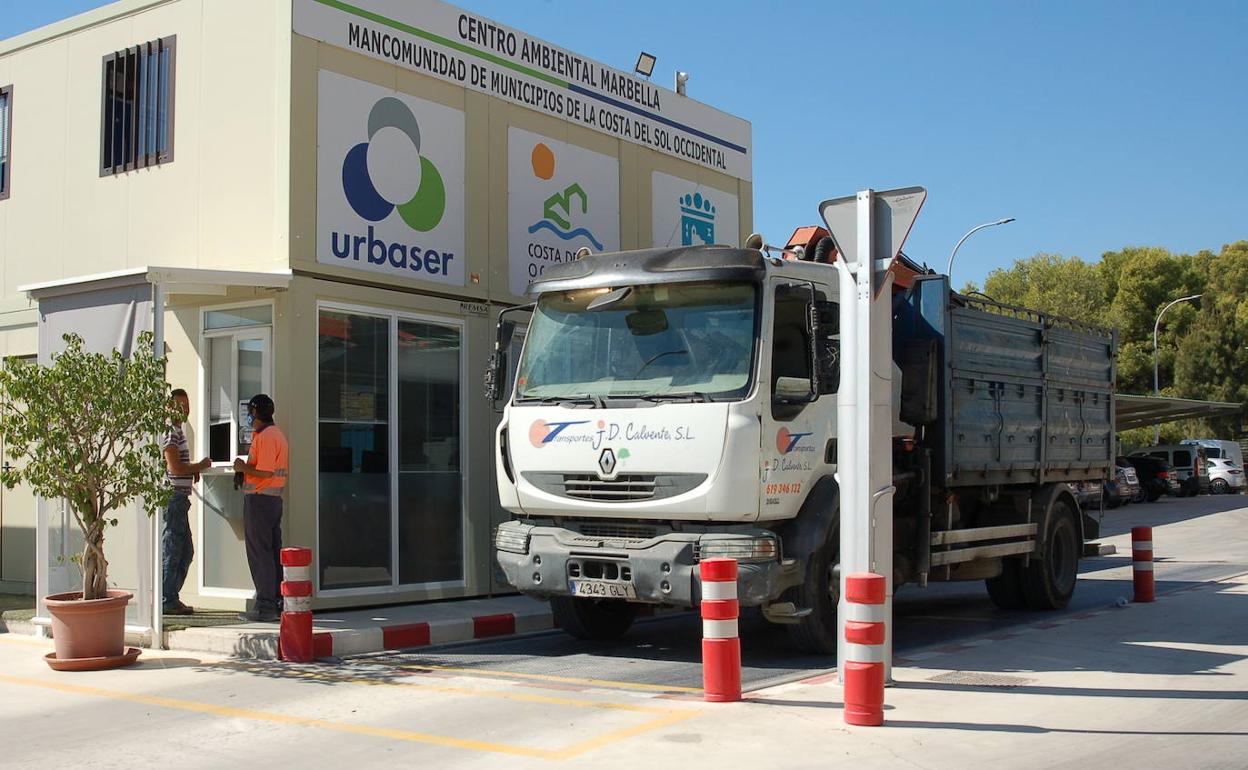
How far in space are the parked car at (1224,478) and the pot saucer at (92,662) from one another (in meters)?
43.5

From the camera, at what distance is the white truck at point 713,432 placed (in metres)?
8.45

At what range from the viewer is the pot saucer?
8.98 meters

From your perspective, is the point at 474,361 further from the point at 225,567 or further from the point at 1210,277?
the point at 1210,277

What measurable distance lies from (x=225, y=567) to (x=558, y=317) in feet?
14.1

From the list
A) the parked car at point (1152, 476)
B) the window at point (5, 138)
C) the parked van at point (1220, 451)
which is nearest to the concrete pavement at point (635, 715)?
the window at point (5, 138)

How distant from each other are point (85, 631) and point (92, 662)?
0.79 feet

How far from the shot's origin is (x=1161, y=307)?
6162 centimetres

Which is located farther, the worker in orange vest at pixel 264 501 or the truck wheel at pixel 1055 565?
the truck wheel at pixel 1055 565

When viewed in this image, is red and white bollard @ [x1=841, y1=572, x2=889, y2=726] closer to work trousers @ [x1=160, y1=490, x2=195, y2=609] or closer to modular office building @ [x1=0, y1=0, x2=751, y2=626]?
modular office building @ [x1=0, y1=0, x2=751, y2=626]

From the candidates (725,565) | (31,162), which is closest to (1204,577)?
Result: (725,565)

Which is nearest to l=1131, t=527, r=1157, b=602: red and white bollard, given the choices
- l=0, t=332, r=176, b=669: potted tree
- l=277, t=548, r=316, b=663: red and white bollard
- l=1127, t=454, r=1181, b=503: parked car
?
l=277, t=548, r=316, b=663: red and white bollard

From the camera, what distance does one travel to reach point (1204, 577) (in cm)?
1562

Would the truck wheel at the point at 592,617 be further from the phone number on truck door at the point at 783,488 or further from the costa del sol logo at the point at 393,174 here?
the costa del sol logo at the point at 393,174

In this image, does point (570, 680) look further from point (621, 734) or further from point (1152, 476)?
point (1152, 476)
